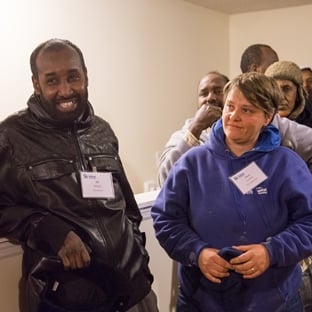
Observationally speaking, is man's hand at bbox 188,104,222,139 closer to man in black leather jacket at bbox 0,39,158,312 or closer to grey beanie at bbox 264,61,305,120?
grey beanie at bbox 264,61,305,120

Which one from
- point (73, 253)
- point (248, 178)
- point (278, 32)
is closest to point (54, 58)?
point (73, 253)

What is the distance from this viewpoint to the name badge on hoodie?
4.32 ft

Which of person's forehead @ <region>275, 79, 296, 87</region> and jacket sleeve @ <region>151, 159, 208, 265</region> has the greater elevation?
person's forehead @ <region>275, 79, 296, 87</region>

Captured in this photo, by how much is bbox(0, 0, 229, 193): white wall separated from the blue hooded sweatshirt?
5.94 feet

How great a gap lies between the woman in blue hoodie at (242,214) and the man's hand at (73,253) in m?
0.25

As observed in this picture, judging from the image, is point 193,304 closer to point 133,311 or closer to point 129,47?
point 133,311

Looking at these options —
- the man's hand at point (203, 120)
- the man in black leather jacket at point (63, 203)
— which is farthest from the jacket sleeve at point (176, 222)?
the man's hand at point (203, 120)

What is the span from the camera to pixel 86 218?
4.24ft

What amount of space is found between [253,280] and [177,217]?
29cm

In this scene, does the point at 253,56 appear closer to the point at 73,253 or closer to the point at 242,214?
the point at 242,214

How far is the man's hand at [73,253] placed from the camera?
48.1 inches

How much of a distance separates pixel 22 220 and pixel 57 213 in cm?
9

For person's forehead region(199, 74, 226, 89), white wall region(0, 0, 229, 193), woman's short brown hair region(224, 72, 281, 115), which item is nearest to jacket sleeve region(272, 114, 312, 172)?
woman's short brown hair region(224, 72, 281, 115)

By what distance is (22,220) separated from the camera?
4.03 feet
